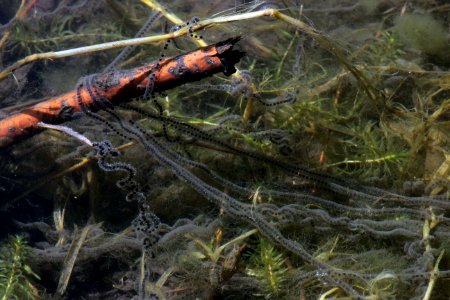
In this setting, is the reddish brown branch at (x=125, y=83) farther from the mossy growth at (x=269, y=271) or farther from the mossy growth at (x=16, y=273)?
the mossy growth at (x=269, y=271)

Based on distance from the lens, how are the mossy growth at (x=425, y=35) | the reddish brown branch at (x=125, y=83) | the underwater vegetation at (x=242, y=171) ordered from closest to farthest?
the reddish brown branch at (x=125, y=83), the underwater vegetation at (x=242, y=171), the mossy growth at (x=425, y=35)

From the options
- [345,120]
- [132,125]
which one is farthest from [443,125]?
[132,125]

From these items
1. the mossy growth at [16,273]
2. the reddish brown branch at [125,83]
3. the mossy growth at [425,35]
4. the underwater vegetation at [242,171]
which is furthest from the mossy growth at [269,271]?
the mossy growth at [425,35]

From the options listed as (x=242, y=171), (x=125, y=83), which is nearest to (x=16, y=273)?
(x=125, y=83)

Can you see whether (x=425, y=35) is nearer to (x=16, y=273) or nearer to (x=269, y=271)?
(x=269, y=271)

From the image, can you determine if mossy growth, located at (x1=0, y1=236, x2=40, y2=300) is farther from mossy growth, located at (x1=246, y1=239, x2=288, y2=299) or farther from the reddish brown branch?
mossy growth, located at (x1=246, y1=239, x2=288, y2=299)

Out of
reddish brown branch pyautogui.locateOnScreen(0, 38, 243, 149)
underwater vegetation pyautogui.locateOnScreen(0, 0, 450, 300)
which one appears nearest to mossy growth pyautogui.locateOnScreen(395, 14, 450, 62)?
underwater vegetation pyautogui.locateOnScreen(0, 0, 450, 300)

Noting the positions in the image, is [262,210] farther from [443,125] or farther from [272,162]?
[443,125]

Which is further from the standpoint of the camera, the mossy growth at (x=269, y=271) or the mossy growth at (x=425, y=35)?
the mossy growth at (x=425, y=35)
